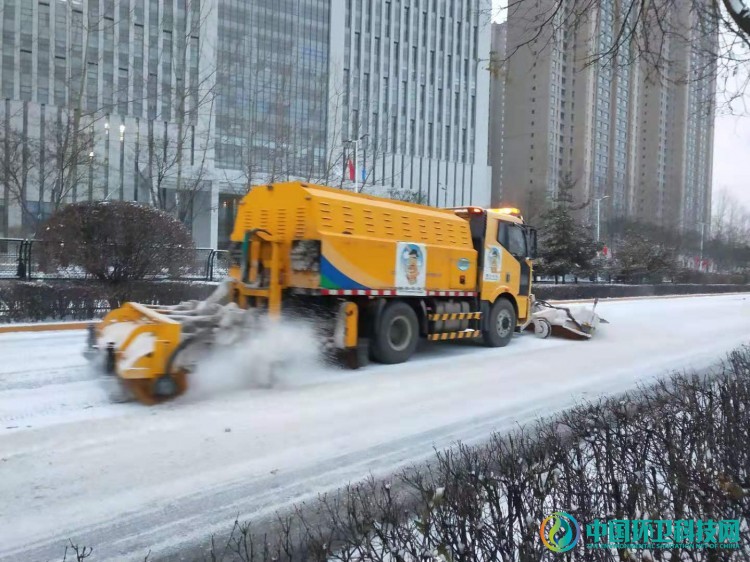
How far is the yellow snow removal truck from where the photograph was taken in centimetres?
656

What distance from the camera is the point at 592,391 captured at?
7.81 metres

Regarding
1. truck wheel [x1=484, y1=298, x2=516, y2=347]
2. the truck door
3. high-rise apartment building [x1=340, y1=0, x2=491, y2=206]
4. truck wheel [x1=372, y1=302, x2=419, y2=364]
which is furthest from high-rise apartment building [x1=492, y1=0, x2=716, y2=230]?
high-rise apartment building [x1=340, y1=0, x2=491, y2=206]

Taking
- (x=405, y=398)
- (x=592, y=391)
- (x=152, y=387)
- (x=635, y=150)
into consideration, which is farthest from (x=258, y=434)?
(x=635, y=150)

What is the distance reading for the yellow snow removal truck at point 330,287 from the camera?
258 inches

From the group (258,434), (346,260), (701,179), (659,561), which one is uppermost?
(701,179)

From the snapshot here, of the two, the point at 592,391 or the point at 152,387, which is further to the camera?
the point at 592,391

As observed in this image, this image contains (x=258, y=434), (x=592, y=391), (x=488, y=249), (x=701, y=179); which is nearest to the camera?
(x=258, y=434)

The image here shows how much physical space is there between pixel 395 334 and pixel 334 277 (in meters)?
1.83

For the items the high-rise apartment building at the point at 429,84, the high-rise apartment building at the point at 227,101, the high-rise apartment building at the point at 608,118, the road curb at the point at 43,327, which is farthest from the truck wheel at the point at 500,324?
the high-rise apartment building at the point at 429,84

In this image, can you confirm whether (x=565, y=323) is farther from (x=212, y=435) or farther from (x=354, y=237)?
(x=212, y=435)

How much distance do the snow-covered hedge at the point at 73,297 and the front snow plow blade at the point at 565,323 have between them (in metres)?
8.19

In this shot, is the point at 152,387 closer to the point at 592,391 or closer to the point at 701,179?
the point at 592,391

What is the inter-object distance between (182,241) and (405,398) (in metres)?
8.04

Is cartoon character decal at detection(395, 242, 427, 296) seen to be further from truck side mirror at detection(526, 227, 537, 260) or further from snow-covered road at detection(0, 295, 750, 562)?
truck side mirror at detection(526, 227, 537, 260)
